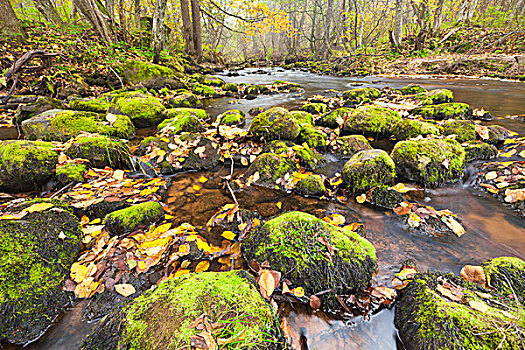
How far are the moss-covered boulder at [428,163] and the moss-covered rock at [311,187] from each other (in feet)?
4.94

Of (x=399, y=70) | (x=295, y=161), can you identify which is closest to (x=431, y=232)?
(x=295, y=161)

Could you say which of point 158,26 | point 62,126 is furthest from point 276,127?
point 158,26

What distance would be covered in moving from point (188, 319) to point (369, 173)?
3268 millimetres

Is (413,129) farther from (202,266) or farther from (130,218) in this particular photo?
(130,218)

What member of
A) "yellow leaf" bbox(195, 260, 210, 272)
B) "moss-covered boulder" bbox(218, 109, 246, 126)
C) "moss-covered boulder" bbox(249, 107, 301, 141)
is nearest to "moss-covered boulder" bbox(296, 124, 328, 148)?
"moss-covered boulder" bbox(249, 107, 301, 141)

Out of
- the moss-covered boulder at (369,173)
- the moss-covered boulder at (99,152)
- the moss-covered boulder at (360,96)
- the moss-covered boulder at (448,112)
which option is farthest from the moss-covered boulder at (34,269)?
the moss-covered boulder at (360,96)

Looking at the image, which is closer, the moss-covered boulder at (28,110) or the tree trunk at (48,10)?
A: the moss-covered boulder at (28,110)

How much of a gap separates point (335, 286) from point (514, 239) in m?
2.50

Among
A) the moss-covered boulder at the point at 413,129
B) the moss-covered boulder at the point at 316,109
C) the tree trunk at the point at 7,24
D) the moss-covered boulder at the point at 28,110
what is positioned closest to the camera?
the moss-covered boulder at the point at 413,129

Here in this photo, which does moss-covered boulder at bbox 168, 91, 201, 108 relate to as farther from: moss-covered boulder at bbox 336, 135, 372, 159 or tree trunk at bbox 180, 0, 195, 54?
tree trunk at bbox 180, 0, 195, 54

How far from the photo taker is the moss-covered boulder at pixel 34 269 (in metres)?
1.76

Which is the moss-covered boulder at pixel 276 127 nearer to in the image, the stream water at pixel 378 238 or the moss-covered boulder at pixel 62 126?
the stream water at pixel 378 238

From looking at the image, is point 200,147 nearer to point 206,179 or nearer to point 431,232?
point 206,179

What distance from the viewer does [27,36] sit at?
938 centimetres
